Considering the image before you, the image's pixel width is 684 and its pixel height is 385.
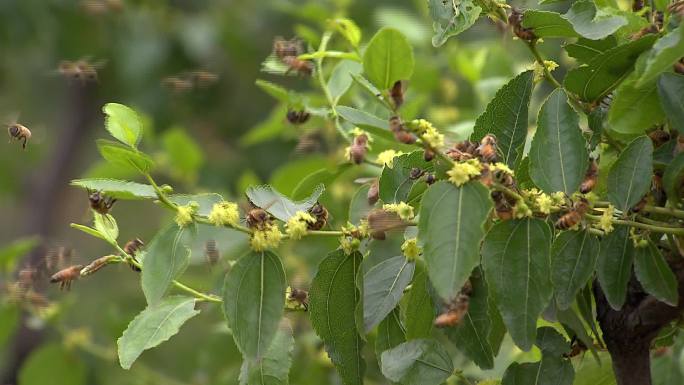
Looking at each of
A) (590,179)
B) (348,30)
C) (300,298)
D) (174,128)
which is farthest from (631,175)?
(174,128)

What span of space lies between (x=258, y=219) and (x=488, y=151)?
0.14 metres

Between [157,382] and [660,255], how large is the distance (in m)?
0.99

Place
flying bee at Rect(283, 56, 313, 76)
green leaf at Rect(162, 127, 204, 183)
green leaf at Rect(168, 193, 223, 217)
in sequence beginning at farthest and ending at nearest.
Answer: green leaf at Rect(162, 127, 204, 183) → flying bee at Rect(283, 56, 313, 76) → green leaf at Rect(168, 193, 223, 217)

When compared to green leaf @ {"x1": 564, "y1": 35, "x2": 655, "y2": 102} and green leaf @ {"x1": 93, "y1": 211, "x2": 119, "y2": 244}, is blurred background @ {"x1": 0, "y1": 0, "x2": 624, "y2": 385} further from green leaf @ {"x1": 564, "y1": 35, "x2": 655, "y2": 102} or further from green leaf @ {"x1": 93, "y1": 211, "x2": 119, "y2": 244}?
green leaf @ {"x1": 564, "y1": 35, "x2": 655, "y2": 102}

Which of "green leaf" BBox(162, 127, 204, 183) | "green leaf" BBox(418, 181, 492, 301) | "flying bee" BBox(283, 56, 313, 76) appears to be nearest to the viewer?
"green leaf" BBox(418, 181, 492, 301)

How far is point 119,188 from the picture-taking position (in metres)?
0.66

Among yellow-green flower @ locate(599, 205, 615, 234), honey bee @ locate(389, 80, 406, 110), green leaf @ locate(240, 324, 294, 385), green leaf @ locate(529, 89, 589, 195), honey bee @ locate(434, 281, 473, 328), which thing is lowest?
green leaf @ locate(240, 324, 294, 385)

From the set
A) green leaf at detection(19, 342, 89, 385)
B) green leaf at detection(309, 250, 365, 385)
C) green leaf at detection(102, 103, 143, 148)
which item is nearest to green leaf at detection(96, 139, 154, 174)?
green leaf at detection(102, 103, 143, 148)

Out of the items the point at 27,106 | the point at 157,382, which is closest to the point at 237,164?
the point at 157,382

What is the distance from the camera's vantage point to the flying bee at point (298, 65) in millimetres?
876

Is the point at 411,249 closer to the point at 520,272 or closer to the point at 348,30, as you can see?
the point at 520,272

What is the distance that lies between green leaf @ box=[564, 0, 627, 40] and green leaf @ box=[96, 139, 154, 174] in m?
0.28

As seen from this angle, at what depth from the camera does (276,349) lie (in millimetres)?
712

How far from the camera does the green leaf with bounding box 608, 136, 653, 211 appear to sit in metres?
0.65
